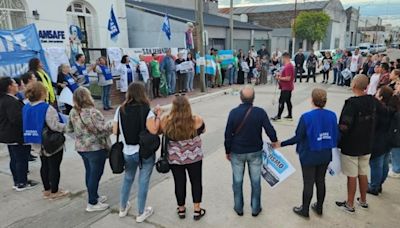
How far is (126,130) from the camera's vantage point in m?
3.34

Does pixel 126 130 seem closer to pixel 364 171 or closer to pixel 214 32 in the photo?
pixel 364 171

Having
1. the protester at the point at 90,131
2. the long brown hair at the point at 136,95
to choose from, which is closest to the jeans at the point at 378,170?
the long brown hair at the point at 136,95

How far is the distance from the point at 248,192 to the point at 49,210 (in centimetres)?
265

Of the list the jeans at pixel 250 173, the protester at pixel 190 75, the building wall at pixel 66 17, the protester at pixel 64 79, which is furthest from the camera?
the protester at pixel 190 75

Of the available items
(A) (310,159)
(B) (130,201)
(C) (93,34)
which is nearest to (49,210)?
(B) (130,201)

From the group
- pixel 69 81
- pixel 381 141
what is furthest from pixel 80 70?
pixel 381 141

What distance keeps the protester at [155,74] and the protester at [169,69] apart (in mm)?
387

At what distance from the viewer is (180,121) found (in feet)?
10.5

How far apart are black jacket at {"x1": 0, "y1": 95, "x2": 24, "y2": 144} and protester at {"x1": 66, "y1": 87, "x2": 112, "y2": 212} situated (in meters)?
1.00

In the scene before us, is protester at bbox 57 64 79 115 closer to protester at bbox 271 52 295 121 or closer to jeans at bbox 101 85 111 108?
jeans at bbox 101 85 111 108

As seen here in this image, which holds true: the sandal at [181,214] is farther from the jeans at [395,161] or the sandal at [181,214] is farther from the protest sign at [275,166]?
the jeans at [395,161]

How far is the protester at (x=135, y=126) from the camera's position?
3.29 m

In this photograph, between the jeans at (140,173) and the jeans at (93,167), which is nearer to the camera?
the jeans at (140,173)

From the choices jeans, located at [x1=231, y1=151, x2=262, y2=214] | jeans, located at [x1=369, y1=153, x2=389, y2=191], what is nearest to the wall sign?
jeans, located at [x1=231, y1=151, x2=262, y2=214]
